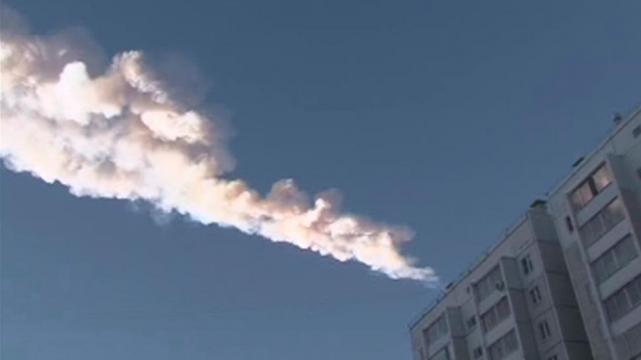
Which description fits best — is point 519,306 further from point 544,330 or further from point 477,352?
point 477,352

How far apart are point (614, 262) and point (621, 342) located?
624cm

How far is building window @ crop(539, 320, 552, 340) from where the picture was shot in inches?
3079

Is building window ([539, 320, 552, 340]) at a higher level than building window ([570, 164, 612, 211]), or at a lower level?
lower

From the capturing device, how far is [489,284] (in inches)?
3371

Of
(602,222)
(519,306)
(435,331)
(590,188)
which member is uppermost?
(590,188)

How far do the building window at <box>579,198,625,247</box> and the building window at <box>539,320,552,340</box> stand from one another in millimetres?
9669

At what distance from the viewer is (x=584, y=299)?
74312mm

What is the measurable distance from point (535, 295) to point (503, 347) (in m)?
5.65

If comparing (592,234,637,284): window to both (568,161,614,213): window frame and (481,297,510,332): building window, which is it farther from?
(481,297,510,332): building window

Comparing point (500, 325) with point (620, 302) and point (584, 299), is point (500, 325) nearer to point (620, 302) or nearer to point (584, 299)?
point (584, 299)

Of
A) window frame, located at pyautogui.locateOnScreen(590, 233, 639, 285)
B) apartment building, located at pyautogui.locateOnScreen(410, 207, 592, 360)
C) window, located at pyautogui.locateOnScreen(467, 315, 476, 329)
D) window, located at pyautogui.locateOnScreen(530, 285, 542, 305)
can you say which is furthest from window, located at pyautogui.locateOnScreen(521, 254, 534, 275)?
window frame, located at pyautogui.locateOnScreen(590, 233, 639, 285)

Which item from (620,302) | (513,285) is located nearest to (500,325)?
(513,285)

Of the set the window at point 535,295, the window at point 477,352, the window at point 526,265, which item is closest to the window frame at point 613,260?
the window at point 535,295

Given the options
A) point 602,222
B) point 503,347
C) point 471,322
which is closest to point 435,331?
point 471,322
